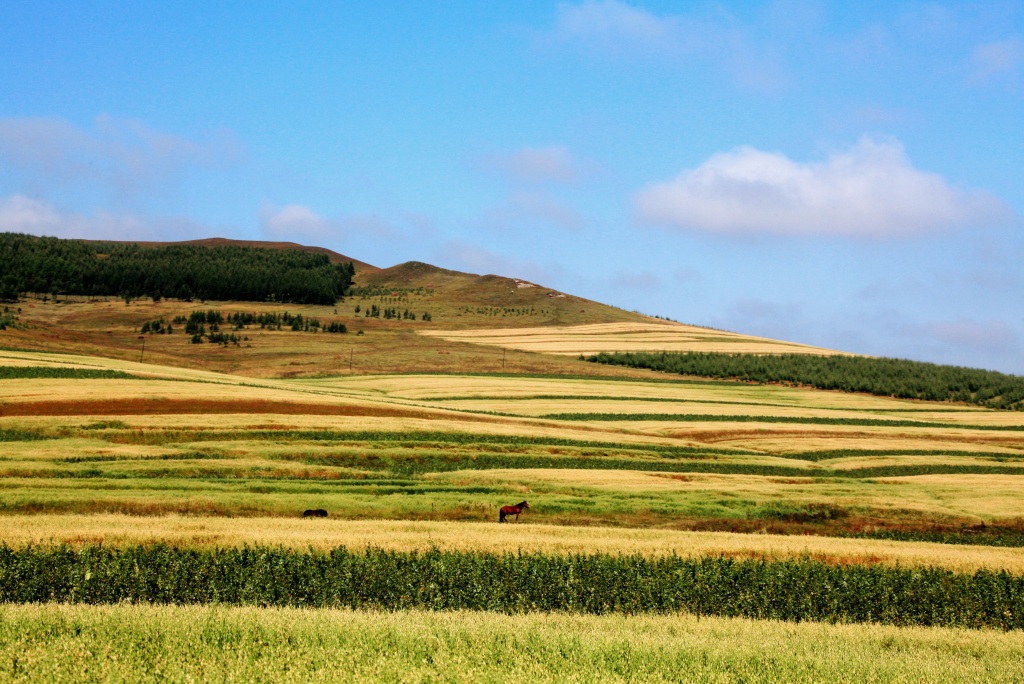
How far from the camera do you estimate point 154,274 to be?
425 ft

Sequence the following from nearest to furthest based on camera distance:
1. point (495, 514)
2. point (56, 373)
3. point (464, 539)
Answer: point (464, 539) < point (495, 514) < point (56, 373)

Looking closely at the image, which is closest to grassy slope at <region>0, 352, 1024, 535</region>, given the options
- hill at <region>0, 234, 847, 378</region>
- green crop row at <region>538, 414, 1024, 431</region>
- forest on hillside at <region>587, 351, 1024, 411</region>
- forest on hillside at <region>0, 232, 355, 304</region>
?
green crop row at <region>538, 414, 1024, 431</region>

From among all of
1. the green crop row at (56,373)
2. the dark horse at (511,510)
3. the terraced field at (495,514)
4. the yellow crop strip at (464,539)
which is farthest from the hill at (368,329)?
the yellow crop strip at (464,539)

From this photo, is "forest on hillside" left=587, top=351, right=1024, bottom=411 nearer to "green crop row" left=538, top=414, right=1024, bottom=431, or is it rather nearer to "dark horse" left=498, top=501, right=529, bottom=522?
"green crop row" left=538, top=414, right=1024, bottom=431

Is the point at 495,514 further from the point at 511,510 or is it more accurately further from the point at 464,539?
the point at 464,539

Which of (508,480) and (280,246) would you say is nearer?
(508,480)

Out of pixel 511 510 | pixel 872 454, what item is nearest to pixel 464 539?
pixel 511 510

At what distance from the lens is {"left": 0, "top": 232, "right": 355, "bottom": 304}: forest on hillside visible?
12094cm

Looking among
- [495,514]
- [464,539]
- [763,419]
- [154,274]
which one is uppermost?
[154,274]

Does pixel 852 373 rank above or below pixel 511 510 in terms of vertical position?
above

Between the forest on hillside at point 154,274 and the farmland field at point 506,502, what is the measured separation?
5522 cm

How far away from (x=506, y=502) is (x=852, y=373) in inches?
2592

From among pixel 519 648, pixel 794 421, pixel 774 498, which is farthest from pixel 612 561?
pixel 794 421

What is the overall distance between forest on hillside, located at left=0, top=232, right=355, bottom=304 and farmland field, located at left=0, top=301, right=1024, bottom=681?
55.2 metres
